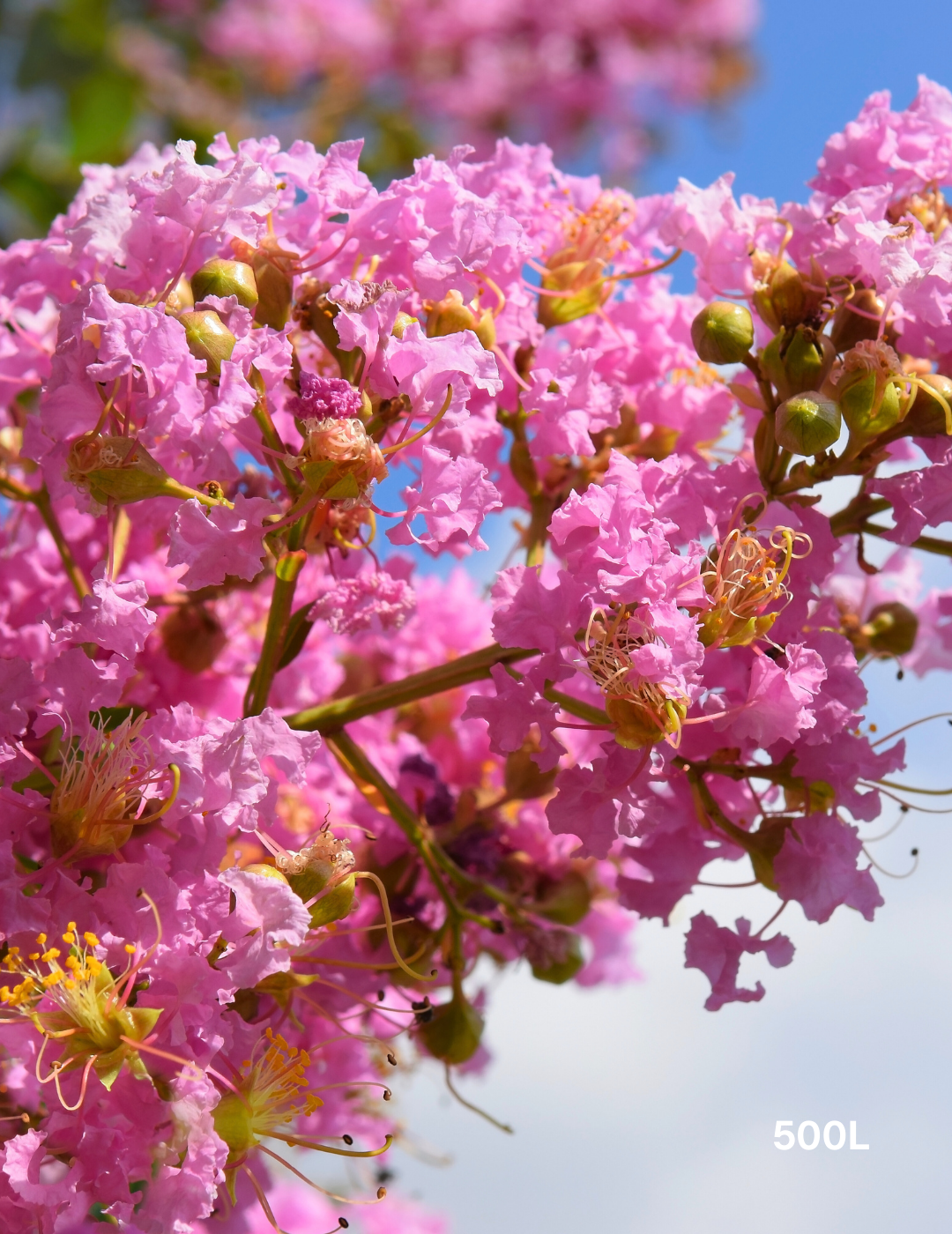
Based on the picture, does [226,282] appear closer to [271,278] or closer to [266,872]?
[271,278]

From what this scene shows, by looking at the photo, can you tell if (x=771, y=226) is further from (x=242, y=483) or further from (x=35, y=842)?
(x=35, y=842)

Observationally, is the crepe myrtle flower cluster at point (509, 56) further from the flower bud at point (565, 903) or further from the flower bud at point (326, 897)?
the flower bud at point (326, 897)

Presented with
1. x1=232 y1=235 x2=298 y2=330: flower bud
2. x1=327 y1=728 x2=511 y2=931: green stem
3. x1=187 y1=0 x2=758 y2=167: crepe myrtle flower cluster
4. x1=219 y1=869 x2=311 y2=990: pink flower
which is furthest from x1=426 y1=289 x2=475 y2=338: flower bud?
x1=187 y1=0 x2=758 y2=167: crepe myrtle flower cluster

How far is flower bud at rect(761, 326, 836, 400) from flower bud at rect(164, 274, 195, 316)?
1.61 ft

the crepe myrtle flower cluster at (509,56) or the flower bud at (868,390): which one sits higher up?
the crepe myrtle flower cluster at (509,56)

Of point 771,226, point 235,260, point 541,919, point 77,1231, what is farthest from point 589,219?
point 77,1231

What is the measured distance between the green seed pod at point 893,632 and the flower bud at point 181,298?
737mm

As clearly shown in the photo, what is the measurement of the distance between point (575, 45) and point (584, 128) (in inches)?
Answer: 17.4

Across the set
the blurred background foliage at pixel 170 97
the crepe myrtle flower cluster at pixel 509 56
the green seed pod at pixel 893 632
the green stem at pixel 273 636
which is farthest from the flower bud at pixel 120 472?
the crepe myrtle flower cluster at pixel 509 56

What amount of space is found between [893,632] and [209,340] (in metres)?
0.75

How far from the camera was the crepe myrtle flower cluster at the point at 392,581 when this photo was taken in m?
1.00

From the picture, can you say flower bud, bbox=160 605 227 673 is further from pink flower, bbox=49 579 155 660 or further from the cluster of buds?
the cluster of buds

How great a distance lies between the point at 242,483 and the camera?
134cm

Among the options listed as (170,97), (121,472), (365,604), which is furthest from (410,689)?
(170,97)
